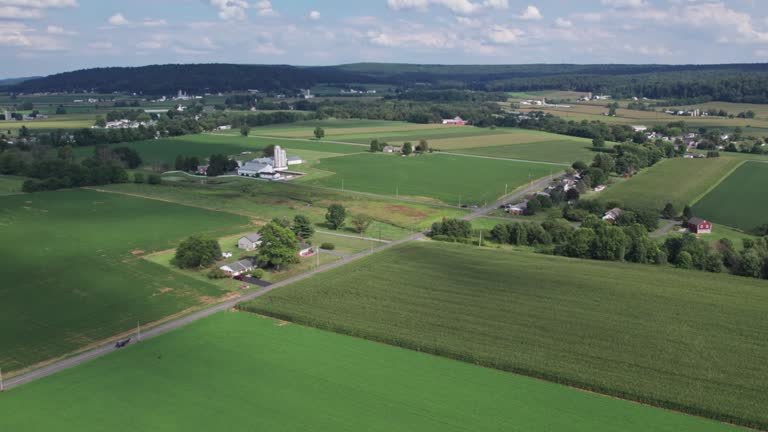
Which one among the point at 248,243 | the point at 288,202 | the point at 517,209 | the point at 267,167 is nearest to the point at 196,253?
the point at 248,243

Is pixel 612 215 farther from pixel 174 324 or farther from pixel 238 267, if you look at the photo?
pixel 174 324

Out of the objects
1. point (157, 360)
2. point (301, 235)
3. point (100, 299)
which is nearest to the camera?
point (157, 360)

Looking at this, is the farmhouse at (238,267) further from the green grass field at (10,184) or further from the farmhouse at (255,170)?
the farmhouse at (255,170)

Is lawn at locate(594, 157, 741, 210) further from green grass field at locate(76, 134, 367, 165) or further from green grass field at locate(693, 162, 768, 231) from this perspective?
green grass field at locate(76, 134, 367, 165)

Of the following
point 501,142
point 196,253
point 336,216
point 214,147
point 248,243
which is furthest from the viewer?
point 501,142

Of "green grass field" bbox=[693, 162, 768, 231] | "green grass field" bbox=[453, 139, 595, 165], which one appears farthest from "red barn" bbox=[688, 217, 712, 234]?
"green grass field" bbox=[453, 139, 595, 165]

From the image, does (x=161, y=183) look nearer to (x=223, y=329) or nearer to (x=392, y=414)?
(x=223, y=329)

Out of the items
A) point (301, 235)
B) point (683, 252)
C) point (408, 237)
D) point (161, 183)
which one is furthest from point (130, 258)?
point (683, 252)
